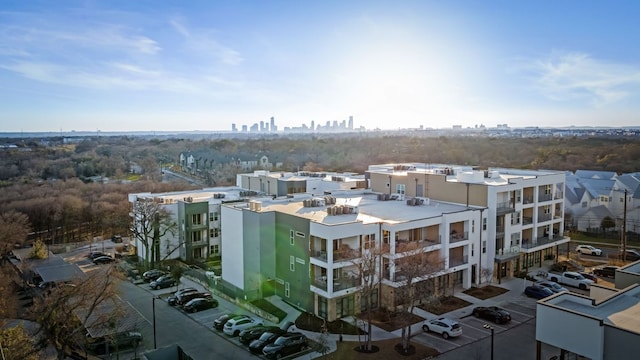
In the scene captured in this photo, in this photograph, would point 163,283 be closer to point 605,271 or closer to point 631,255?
point 605,271

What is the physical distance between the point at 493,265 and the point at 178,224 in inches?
796

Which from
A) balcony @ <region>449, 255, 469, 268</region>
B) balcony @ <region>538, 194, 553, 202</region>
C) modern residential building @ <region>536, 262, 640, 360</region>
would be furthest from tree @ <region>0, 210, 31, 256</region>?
balcony @ <region>538, 194, 553, 202</region>

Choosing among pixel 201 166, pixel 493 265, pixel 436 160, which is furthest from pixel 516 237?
pixel 201 166

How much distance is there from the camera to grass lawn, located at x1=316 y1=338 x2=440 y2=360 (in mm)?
18328

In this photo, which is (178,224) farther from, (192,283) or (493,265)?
(493,265)

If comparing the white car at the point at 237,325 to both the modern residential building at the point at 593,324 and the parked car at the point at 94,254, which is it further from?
the parked car at the point at 94,254

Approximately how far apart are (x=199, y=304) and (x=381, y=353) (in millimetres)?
9911

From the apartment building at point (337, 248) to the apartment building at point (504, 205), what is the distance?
1.05m

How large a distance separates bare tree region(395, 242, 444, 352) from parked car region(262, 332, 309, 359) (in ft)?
13.4

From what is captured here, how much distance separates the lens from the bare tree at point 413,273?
19609 millimetres

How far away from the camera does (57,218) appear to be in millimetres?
42125

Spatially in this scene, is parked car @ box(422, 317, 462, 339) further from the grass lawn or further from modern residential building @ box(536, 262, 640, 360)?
modern residential building @ box(536, 262, 640, 360)

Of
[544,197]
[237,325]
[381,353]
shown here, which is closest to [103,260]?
[237,325]

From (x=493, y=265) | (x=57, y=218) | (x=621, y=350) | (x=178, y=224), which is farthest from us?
(x=57, y=218)
